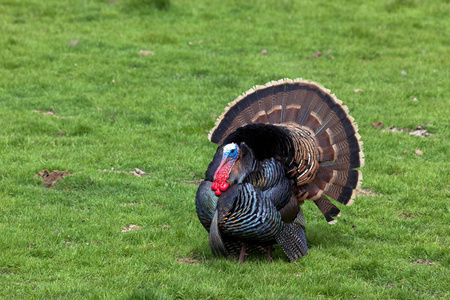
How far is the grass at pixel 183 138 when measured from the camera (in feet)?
18.1

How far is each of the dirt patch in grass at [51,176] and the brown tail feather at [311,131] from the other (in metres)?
2.17

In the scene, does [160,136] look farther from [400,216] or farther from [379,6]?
[379,6]

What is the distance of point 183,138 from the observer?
9281 millimetres

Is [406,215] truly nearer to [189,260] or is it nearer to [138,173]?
[189,260]

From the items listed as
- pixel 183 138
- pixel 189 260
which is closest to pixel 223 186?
pixel 189 260

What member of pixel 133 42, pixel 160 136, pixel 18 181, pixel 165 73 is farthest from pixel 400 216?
pixel 133 42

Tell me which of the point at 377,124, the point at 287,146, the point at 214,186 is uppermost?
the point at 287,146

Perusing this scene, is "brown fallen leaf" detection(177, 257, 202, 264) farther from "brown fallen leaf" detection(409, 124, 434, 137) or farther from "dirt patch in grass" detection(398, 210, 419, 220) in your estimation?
"brown fallen leaf" detection(409, 124, 434, 137)

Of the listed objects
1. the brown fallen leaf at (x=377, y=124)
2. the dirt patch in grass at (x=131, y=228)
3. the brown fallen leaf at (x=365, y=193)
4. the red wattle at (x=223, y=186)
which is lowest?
the dirt patch in grass at (x=131, y=228)

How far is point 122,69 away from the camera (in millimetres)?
11516

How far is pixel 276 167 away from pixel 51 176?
10.4ft

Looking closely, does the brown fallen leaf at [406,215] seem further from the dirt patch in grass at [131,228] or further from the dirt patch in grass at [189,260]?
the dirt patch in grass at [131,228]

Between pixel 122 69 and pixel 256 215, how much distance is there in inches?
267

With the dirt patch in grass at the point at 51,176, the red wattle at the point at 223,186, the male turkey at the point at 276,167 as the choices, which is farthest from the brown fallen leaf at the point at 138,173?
the red wattle at the point at 223,186
